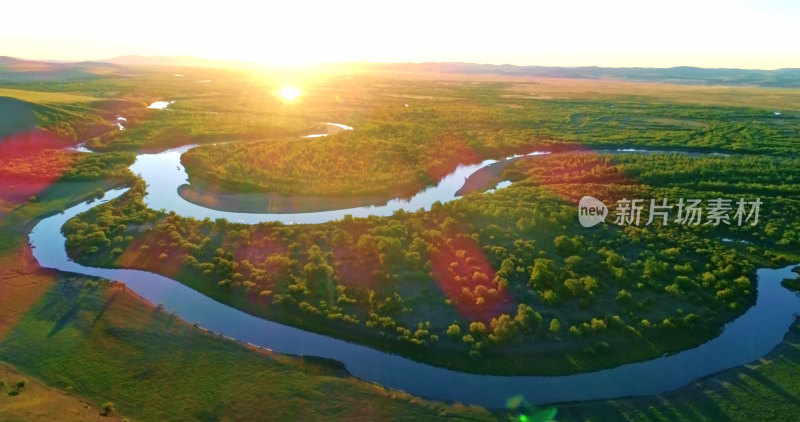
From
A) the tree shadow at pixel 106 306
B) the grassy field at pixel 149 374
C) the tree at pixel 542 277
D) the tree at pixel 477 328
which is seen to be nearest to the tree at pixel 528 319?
the tree at pixel 477 328

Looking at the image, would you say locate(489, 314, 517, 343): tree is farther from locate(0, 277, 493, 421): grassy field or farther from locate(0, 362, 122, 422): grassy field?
locate(0, 362, 122, 422): grassy field

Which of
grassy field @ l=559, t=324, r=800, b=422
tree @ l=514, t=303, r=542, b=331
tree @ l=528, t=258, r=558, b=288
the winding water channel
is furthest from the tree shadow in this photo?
tree @ l=528, t=258, r=558, b=288

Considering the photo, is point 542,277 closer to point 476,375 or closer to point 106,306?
point 476,375

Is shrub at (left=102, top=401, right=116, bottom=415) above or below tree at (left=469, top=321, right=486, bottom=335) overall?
below

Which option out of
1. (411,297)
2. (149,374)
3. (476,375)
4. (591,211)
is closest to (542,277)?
(411,297)

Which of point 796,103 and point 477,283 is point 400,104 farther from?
point 796,103

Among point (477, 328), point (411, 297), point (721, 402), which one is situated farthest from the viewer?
point (411, 297)

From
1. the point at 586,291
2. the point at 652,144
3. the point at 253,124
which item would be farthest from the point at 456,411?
the point at 253,124

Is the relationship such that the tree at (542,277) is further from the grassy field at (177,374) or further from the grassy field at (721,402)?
the grassy field at (177,374)

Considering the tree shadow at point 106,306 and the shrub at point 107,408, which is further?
the tree shadow at point 106,306
